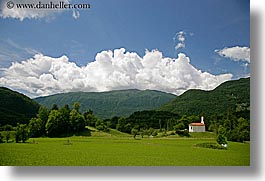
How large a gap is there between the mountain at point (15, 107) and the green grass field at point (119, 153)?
0.42m

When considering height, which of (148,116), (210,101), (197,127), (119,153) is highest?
(210,101)

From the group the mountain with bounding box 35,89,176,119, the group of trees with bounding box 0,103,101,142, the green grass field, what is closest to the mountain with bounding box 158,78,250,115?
the mountain with bounding box 35,89,176,119

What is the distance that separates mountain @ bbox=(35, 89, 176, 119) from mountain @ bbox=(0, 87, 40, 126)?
0.20 m

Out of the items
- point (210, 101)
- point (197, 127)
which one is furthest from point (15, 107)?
point (210, 101)

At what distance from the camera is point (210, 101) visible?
7.88 meters

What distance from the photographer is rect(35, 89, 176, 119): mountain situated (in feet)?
25.7

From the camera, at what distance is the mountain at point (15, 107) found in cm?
768

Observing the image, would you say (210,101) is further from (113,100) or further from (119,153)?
(119,153)

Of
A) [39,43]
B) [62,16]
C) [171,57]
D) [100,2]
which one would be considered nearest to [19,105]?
[39,43]

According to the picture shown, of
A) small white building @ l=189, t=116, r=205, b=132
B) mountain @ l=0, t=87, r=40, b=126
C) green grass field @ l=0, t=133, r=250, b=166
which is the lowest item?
green grass field @ l=0, t=133, r=250, b=166

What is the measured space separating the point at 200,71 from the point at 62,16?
2657mm

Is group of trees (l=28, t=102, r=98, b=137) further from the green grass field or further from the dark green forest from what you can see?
the green grass field

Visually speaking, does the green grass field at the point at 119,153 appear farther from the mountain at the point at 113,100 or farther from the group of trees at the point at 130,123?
the mountain at the point at 113,100

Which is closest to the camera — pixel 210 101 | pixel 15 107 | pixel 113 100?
pixel 15 107
